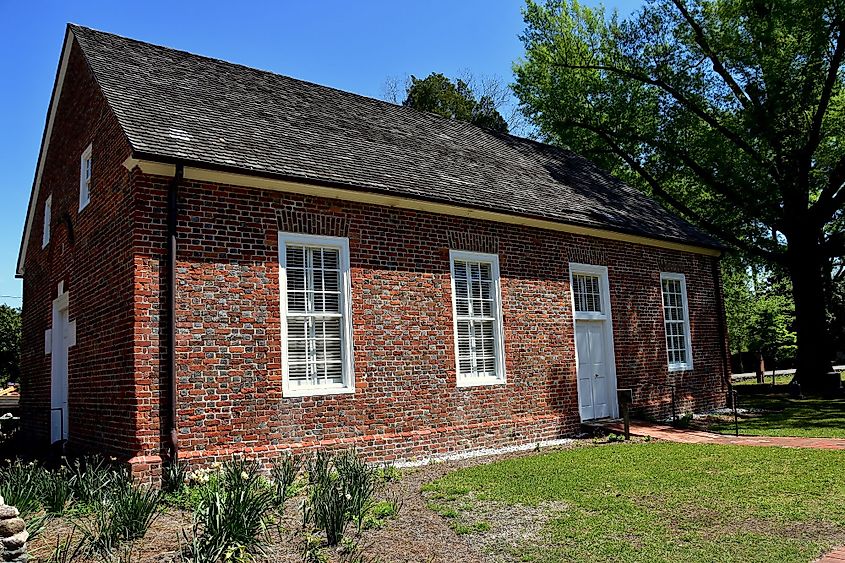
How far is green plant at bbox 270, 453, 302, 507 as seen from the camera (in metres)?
7.42

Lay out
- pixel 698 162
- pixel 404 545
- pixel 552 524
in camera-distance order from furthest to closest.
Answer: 1. pixel 698 162
2. pixel 552 524
3. pixel 404 545

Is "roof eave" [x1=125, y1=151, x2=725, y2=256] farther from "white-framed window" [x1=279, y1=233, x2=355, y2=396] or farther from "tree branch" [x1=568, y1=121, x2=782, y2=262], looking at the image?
"tree branch" [x1=568, y1=121, x2=782, y2=262]

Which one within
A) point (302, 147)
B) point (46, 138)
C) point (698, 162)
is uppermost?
point (698, 162)

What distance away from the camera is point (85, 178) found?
1164 centimetres

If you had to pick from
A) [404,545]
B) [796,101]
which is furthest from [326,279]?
[796,101]

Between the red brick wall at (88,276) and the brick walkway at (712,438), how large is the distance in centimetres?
925

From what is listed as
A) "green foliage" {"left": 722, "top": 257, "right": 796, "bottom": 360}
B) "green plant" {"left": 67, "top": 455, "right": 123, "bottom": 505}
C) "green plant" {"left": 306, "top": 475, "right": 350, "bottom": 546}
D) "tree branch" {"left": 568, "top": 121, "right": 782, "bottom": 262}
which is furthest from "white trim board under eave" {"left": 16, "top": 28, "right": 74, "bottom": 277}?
"green foliage" {"left": 722, "top": 257, "right": 796, "bottom": 360}

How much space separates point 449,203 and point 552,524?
6.43m

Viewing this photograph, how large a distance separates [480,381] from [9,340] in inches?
1287

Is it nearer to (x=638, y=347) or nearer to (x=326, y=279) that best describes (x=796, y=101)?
(x=638, y=347)

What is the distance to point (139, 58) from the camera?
12.4m

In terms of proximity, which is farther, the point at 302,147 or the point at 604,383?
the point at 604,383

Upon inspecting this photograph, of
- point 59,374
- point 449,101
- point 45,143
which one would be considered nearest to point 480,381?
point 59,374

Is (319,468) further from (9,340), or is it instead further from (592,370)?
(9,340)
